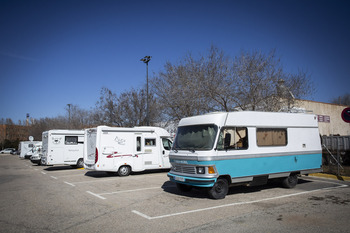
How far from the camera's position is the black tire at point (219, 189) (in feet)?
26.7

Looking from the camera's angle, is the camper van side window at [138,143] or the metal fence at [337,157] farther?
the camper van side window at [138,143]

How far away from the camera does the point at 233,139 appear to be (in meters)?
8.64

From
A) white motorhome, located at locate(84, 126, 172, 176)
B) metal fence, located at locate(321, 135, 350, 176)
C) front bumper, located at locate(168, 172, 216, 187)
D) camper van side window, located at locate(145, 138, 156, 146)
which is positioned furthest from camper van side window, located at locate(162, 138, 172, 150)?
metal fence, located at locate(321, 135, 350, 176)

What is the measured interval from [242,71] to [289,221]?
11849mm

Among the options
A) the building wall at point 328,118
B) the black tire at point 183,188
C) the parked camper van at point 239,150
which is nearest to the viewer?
the parked camper van at point 239,150

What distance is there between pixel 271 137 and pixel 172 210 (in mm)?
4504

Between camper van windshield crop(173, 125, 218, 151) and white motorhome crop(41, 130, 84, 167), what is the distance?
11.9 metres

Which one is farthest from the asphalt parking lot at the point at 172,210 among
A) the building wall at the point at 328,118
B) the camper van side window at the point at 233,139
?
the building wall at the point at 328,118

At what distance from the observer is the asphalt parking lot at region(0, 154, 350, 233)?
5.60 m

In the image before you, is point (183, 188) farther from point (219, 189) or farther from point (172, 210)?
point (172, 210)

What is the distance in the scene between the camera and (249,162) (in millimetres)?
8812

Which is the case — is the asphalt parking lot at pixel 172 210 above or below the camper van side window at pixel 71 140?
below

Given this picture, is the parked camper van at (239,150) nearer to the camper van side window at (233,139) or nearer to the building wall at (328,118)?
the camper van side window at (233,139)

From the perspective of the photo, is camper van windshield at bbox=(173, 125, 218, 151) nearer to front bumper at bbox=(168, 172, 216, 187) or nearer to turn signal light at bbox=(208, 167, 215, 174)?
turn signal light at bbox=(208, 167, 215, 174)
